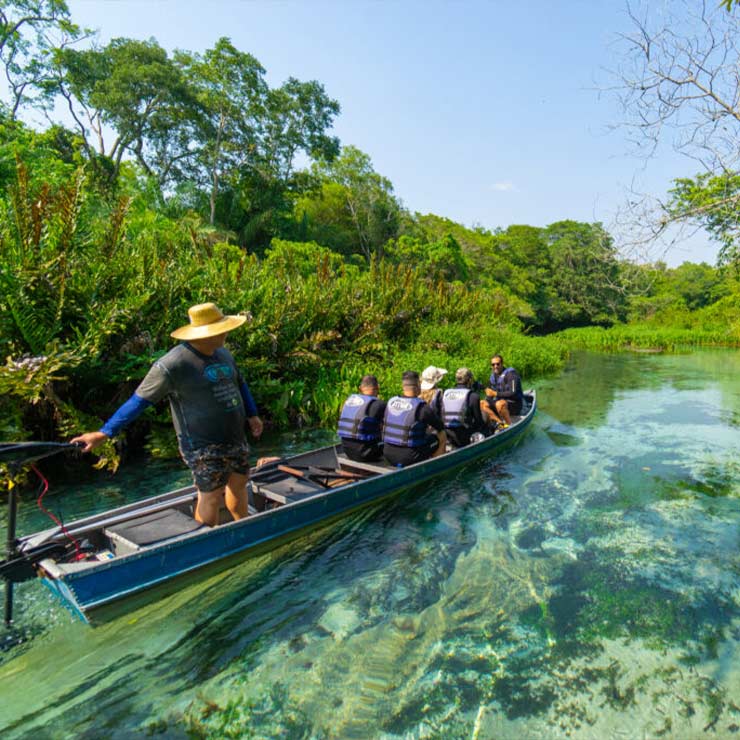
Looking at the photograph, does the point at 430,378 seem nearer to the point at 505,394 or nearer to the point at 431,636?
the point at 505,394

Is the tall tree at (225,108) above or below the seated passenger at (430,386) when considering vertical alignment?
above

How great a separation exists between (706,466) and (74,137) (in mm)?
31060

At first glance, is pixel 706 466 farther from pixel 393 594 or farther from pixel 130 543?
pixel 130 543

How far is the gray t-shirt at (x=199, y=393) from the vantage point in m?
4.26

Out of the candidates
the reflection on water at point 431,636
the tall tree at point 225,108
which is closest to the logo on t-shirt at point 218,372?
the reflection on water at point 431,636

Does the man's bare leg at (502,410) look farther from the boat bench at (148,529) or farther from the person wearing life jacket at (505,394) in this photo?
the boat bench at (148,529)

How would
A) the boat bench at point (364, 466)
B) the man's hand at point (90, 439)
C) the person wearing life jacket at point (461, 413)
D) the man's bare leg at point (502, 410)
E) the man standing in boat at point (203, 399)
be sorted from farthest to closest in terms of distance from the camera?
the man's bare leg at point (502, 410), the person wearing life jacket at point (461, 413), the boat bench at point (364, 466), the man standing in boat at point (203, 399), the man's hand at point (90, 439)

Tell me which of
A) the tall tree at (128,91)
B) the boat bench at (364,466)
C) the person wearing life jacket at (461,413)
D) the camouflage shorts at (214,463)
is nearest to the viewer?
the camouflage shorts at (214,463)

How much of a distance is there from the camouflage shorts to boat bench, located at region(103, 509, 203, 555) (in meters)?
0.67

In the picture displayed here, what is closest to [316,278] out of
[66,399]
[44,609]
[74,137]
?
[66,399]

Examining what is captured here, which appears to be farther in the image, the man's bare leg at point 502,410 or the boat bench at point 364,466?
the man's bare leg at point 502,410

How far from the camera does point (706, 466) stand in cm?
976

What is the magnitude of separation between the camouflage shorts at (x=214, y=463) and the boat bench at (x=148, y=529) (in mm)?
666

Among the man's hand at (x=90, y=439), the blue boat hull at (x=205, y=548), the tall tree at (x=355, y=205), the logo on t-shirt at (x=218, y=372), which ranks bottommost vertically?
the blue boat hull at (x=205, y=548)
